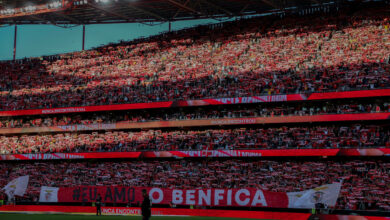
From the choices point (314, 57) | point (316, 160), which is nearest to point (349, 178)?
point (316, 160)

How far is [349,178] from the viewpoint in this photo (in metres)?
28.0

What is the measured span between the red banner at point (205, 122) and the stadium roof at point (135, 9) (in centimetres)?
1325

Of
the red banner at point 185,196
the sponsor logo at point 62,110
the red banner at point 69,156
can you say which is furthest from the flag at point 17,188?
the sponsor logo at point 62,110

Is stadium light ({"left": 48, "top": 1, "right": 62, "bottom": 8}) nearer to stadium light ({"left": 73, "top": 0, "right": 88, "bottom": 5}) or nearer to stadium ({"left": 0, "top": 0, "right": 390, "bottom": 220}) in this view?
stadium ({"left": 0, "top": 0, "right": 390, "bottom": 220})

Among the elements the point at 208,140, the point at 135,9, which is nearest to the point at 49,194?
the point at 208,140

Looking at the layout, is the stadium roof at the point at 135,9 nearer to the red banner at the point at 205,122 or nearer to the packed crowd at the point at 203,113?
the packed crowd at the point at 203,113

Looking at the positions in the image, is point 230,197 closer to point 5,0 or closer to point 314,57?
point 314,57

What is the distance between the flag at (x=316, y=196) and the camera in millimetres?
23609

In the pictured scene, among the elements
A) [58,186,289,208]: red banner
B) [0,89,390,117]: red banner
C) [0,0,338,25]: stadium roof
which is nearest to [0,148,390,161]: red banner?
[0,89,390,117]: red banner

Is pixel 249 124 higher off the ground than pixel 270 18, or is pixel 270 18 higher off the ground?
pixel 270 18

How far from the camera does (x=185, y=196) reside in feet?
93.3

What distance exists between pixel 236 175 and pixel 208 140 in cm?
537

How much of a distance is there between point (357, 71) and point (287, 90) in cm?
547

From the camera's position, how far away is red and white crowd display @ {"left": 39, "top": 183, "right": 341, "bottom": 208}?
24.2m
